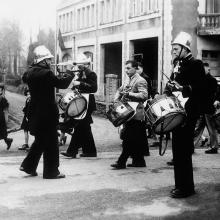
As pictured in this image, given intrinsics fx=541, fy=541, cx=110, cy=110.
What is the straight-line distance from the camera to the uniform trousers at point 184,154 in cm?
682

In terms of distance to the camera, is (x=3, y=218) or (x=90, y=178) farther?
(x=90, y=178)

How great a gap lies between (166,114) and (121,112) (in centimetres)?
160

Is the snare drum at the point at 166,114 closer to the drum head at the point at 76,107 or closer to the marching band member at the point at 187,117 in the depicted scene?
the marching band member at the point at 187,117

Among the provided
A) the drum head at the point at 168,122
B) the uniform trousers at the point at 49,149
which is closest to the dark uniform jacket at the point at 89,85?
the uniform trousers at the point at 49,149

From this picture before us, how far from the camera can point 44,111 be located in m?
7.95

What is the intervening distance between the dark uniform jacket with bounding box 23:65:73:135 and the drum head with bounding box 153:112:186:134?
1540mm

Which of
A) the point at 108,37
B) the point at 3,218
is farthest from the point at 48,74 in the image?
the point at 108,37

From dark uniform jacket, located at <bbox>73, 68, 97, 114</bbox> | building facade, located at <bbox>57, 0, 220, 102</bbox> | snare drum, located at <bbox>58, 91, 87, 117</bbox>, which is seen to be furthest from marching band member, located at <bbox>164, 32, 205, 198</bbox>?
building facade, located at <bbox>57, 0, 220, 102</bbox>

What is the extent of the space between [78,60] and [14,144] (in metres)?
4.74

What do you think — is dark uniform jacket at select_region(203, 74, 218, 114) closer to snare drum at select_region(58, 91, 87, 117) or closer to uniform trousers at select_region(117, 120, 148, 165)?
uniform trousers at select_region(117, 120, 148, 165)

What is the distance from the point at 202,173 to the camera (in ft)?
28.1

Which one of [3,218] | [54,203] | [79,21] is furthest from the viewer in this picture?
[79,21]

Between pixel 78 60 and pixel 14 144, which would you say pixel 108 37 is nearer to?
pixel 14 144

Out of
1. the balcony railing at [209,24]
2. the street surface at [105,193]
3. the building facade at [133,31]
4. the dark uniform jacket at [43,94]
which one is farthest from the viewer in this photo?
the building facade at [133,31]
